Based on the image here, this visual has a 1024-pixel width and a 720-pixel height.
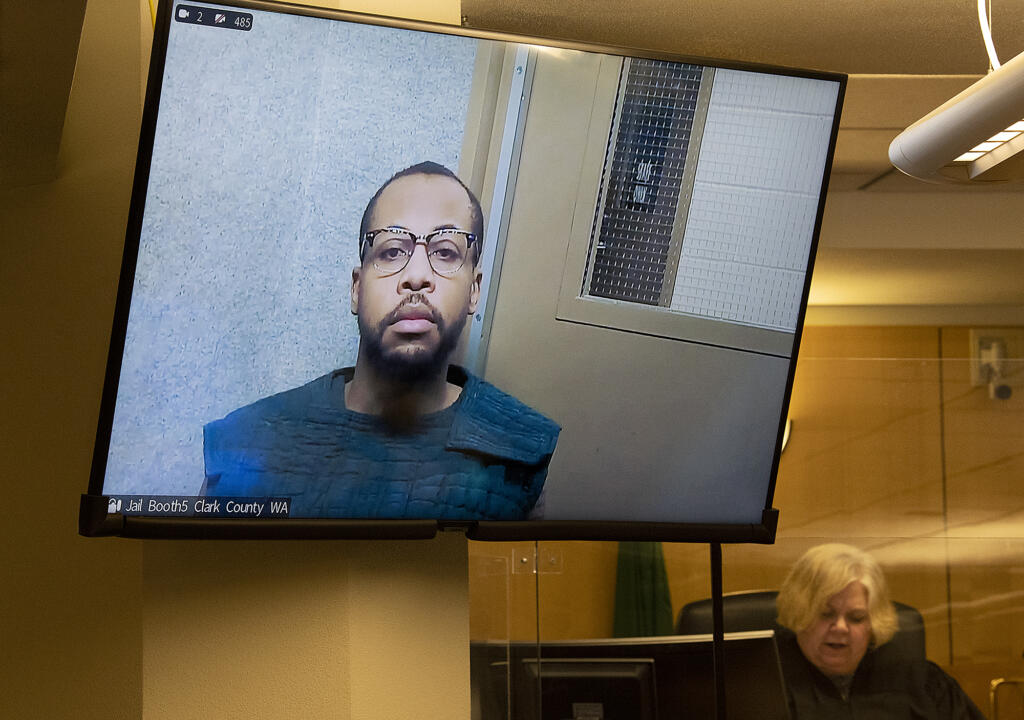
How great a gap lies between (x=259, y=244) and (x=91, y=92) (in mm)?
391

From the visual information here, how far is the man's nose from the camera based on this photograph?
4.14 feet

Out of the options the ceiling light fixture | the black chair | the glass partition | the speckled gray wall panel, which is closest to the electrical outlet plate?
the glass partition

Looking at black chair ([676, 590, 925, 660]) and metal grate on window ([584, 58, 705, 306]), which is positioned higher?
metal grate on window ([584, 58, 705, 306])

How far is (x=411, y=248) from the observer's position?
1.27 metres

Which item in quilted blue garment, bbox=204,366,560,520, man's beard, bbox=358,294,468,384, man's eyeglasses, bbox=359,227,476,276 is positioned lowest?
quilted blue garment, bbox=204,366,560,520

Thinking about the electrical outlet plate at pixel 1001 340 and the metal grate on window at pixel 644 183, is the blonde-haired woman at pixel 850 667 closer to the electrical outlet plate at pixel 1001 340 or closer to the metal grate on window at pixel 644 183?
the electrical outlet plate at pixel 1001 340

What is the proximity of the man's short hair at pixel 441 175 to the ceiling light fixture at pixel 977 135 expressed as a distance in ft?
2.26

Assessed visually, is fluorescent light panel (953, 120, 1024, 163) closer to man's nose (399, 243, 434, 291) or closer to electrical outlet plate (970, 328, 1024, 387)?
man's nose (399, 243, 434, 291)

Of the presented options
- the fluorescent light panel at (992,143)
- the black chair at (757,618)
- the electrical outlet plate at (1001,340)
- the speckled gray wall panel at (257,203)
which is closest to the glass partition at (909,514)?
the black chair at (757,618)

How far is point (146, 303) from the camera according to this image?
1.15 m

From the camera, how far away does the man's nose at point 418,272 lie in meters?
1.26

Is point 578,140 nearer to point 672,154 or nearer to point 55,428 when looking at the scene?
point 672,154

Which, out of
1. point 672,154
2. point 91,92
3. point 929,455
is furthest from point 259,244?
point 929,455

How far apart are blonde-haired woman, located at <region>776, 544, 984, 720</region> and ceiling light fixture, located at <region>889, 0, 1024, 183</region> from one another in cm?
164
